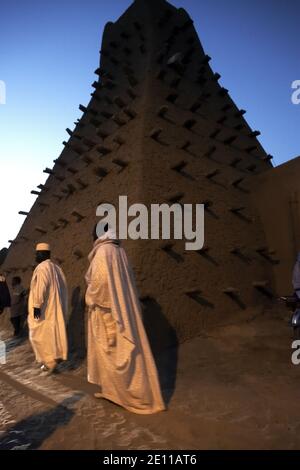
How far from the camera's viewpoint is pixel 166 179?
21.2 ft

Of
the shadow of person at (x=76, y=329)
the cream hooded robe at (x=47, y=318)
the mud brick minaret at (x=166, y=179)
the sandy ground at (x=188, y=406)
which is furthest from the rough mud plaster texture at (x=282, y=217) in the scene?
the cream hooded robe at (x=47, y=318)

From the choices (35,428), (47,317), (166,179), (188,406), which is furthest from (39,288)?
(166,179)

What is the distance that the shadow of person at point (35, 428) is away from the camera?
2593 millimetres

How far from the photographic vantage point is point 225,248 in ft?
21.8

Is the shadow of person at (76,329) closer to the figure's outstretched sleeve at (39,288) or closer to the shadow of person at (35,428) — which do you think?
the figure's outstretched sleeve at (39,288)

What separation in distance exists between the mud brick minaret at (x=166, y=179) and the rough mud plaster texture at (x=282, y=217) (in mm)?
226

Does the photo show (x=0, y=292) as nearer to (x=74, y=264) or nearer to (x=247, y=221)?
(x=74, y=264)

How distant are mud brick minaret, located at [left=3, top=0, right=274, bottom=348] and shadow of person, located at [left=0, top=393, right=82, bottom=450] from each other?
209cm

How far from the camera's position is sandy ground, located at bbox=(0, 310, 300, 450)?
2.58m

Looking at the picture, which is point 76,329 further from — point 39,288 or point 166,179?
point 166,179

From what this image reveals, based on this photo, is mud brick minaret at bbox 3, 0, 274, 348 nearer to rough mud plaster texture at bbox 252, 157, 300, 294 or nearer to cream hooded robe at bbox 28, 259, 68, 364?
rough mud plaster texture at bbox 252, 157, 300, 294

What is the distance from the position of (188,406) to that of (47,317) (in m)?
2.86

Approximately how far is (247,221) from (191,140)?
2359 millimetres

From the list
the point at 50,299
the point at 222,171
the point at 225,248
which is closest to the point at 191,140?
the point at 222,171
